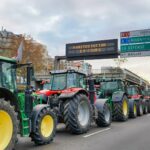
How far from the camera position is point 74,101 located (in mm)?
13578

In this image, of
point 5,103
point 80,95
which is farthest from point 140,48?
point 5,103

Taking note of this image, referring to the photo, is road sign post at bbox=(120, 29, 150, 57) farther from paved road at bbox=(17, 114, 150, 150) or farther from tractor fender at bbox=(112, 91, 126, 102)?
paved road at bbox=(17, 114, 150, 150)

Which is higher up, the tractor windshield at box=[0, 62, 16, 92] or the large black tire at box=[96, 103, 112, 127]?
the tractor windshield at box=[0, 62, 16, 92]

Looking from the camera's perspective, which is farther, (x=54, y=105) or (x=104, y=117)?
(x=104, y=117)

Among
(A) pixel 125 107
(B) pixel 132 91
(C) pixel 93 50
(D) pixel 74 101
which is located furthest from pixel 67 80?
(C) pixel 93 50

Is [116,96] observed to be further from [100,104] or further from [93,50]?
[93,50]

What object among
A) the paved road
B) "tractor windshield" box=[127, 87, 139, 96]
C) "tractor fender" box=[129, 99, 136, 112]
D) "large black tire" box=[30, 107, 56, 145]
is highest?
"tractor windshield" box=[127, 87, 139, 96]

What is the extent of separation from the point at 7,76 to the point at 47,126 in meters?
2.29

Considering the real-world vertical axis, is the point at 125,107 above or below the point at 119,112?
above

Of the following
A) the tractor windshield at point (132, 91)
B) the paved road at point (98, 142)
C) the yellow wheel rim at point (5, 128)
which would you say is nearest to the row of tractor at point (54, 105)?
the yellow wheel rim at point (5, 128)

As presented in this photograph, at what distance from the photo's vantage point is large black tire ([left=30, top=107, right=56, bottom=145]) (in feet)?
35.3

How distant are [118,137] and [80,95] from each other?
2.29 m

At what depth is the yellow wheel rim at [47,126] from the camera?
11.1 meters

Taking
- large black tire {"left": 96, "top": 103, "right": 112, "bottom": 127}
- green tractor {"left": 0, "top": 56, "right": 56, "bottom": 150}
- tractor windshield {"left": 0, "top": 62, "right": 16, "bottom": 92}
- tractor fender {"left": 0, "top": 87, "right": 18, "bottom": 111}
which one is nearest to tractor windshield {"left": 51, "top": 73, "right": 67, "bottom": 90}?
large black tire {"left": 96, "top": 103, "right": 112, "bottom": 127}
